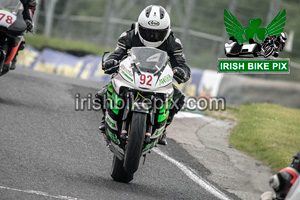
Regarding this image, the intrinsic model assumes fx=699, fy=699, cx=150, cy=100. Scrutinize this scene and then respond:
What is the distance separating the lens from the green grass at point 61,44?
73.9 ft

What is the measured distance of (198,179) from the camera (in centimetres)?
873

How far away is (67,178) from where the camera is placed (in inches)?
296

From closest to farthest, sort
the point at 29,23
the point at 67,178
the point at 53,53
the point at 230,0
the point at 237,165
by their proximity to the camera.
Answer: the point at 67,178
the point at 237,165
the point at 29,23
the point at 230,0
the point at 53,53

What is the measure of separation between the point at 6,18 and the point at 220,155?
13.0 feet

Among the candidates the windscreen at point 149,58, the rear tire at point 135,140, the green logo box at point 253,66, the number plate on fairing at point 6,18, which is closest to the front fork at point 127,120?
the rear tire at point 135,140

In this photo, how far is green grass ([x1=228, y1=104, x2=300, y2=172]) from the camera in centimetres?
951

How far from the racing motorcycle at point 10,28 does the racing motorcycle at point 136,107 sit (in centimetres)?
366

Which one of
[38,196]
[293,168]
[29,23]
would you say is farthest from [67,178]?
[29,23]

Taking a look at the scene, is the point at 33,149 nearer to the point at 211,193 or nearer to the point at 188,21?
the point at 211,193

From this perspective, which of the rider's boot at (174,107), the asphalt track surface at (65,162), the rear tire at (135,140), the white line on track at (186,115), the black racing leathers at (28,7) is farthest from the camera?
the white line on track at (186,115)

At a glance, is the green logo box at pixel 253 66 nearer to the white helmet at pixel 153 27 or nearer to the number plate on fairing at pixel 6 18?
the number plate on fairing at pixel 6 18

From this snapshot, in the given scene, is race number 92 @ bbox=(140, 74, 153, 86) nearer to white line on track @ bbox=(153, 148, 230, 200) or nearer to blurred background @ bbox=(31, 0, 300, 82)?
white line on track @ bbox=(153, 148, 230, 200)

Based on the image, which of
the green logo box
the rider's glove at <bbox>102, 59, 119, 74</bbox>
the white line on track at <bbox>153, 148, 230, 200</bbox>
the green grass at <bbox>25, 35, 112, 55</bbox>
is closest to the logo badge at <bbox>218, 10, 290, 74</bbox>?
the green logo box

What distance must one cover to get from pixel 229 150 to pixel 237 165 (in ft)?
4.07
